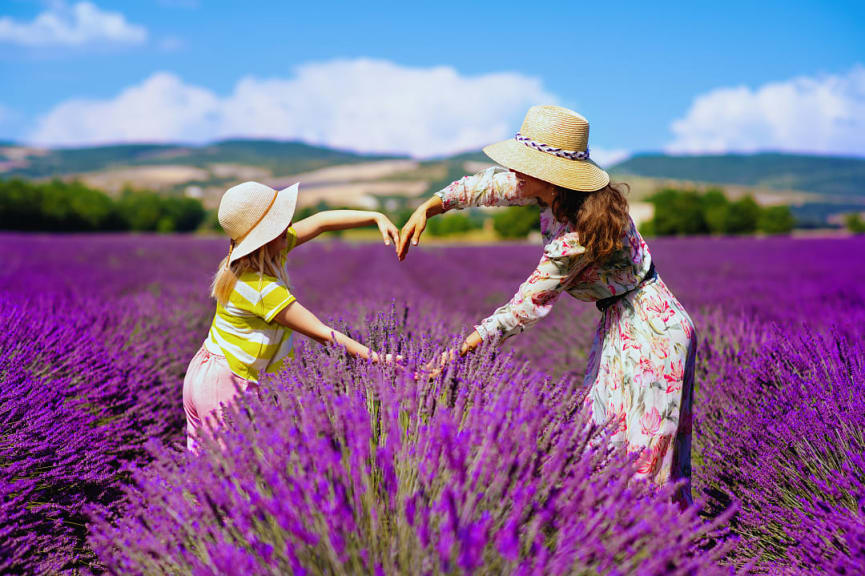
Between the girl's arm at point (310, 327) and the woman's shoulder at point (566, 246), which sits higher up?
the woman's shoulder at point (566, 246)

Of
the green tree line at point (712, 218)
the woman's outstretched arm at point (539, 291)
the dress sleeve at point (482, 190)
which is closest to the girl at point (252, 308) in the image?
the dress sleeve at point (482, 190)

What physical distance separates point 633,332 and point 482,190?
0.68 m

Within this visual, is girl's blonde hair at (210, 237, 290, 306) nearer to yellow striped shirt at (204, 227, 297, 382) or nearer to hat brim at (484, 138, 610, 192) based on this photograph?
yellow striped shirt at (204, 227, 297, 382)

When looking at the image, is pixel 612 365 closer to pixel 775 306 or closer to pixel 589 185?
pixel 589 185

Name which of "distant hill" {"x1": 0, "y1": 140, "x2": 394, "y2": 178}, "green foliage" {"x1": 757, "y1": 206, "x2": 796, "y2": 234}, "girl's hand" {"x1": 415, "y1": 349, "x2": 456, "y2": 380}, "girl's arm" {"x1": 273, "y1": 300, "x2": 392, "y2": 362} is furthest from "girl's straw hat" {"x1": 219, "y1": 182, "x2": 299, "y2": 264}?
"distant hill" {"x1": 0, "y1": 140, "x2": 394, "y2": 178}

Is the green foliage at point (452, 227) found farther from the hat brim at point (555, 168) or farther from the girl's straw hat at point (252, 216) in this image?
the hat brim at point (555, 168)

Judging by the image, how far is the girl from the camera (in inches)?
75.7

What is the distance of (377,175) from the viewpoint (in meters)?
116

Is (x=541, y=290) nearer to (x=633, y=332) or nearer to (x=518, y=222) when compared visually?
(x=633, y=332)

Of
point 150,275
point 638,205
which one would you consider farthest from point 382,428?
point 638,205

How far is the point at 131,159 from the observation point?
168 m

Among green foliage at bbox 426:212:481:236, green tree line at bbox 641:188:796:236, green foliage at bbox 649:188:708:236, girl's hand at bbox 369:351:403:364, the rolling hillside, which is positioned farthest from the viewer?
the rolling hillside

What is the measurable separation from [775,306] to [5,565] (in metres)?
5.29

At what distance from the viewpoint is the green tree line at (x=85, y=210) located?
168 feet
